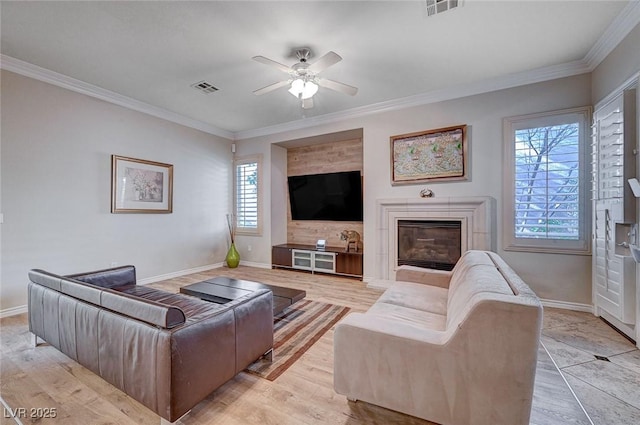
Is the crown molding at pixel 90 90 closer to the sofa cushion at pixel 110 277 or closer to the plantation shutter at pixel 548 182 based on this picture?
the sofa cushion at pixel 110 277

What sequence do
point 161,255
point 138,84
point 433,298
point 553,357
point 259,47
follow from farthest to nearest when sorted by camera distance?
point 161,255
point 138,84
point 259,47
point 433,298
point 553,357

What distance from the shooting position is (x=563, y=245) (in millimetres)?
3207

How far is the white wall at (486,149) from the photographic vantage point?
126 inches

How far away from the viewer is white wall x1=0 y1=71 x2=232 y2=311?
3104 mm

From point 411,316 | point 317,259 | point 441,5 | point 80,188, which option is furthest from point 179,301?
point 441,5

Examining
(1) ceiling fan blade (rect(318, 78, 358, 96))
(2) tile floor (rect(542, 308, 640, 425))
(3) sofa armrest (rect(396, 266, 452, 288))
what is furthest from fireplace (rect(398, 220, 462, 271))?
(1) ceiling fan blade (rect(318, 78, 358, 96))

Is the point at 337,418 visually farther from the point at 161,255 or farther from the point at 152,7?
the point at 161,255

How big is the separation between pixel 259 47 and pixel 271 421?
326 centimetres

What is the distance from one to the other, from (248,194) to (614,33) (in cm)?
573

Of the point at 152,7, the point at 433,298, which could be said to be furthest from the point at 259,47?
the point at 433,298

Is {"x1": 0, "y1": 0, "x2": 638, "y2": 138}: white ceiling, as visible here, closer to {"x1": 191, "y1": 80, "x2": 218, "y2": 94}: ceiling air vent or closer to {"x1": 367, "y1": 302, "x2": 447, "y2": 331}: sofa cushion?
{"x1": 191, "y1": 80, "x2": 218, "y2": 94}: ceiling air vent

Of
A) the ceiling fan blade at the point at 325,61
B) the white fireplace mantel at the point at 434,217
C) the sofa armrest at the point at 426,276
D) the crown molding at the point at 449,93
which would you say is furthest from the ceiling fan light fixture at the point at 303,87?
the sofa armrest at the point at 426,276

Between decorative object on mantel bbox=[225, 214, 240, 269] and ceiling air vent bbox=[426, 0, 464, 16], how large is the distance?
16.7 ft

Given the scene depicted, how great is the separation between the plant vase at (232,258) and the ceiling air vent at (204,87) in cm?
316
